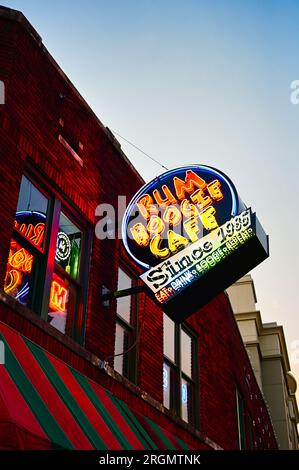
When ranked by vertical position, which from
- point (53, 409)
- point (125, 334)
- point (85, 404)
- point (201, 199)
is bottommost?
point (53, 409)

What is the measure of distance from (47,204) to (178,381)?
16.3 ft

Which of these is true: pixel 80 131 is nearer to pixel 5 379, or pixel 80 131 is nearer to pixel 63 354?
pixel 63 354

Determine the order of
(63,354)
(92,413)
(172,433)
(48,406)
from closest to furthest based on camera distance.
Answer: (48,406)
(92,413)
(63,354)
(172,433)

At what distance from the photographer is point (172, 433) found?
10727 mm

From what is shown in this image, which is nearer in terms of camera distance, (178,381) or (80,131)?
(80,131)

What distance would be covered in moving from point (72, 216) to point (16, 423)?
15.7 feet

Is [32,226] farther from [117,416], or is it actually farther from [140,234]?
[117,416]

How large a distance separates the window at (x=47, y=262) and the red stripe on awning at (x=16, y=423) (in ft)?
7.62

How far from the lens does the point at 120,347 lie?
10.2m

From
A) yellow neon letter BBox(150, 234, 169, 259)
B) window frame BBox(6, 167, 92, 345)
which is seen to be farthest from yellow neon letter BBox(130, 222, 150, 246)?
window frame BBox(6, 167, 92, 345)

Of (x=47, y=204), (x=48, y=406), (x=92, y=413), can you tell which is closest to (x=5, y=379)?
(x=48, y=406)

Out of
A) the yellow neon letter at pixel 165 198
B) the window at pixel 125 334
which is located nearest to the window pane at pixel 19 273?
the window at pixel 125 334

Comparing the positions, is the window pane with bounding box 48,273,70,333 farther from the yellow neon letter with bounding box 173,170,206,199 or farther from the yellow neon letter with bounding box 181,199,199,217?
the yellow neon letter with bounding box 173,170,206,199

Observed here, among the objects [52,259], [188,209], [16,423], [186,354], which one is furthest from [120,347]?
[16,423]
